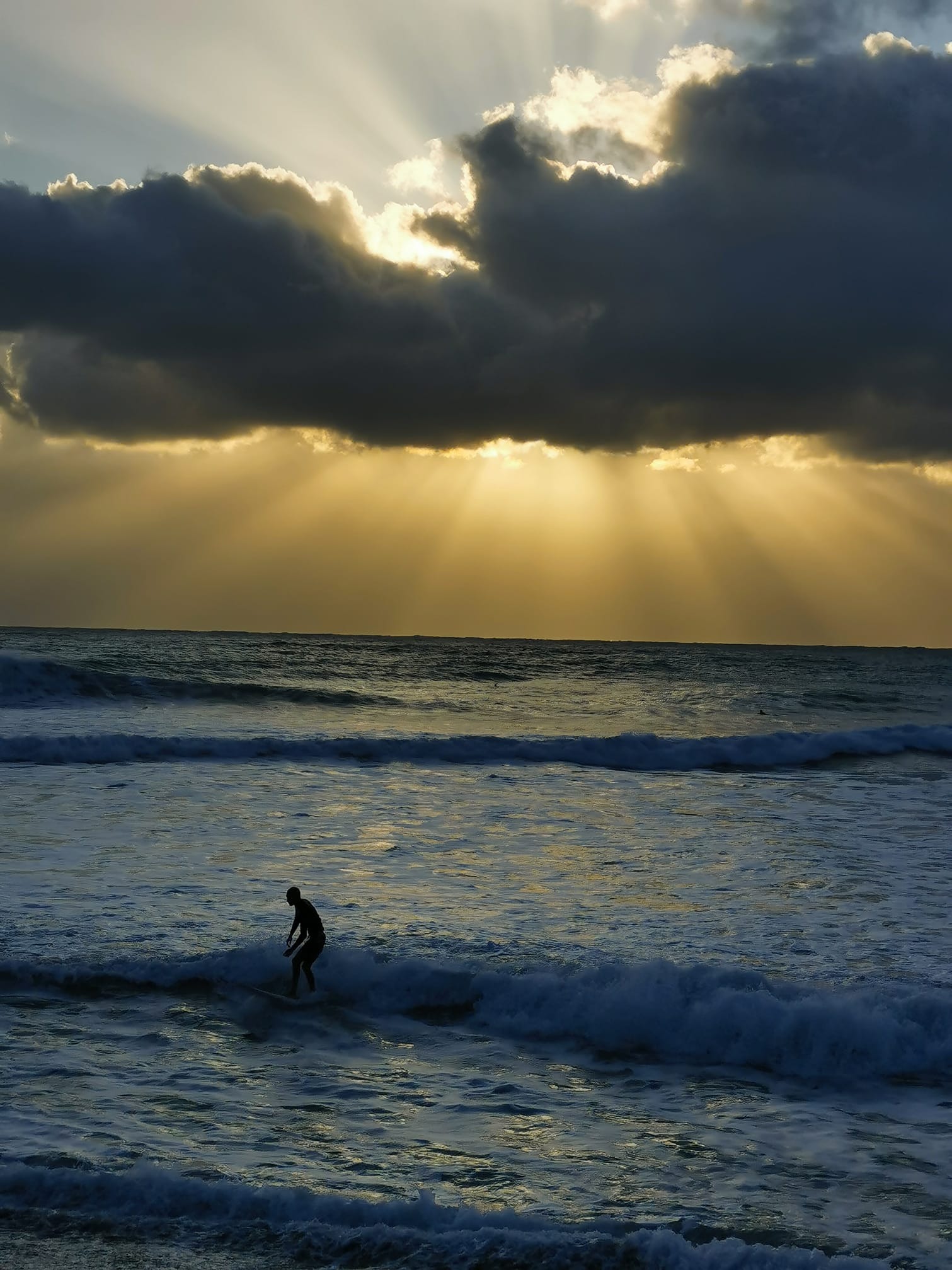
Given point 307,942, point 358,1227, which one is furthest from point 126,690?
point 358,1227

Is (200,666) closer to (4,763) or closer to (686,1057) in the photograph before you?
(4,763)

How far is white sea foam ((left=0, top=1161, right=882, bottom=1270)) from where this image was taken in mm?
7176

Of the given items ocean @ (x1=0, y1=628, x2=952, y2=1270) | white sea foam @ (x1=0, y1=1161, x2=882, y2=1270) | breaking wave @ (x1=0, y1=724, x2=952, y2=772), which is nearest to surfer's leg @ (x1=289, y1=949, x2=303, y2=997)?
ocean @ (x1=0, y1=628, x2=952, y2=1270)

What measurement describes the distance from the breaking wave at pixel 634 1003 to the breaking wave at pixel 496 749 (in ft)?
69.3

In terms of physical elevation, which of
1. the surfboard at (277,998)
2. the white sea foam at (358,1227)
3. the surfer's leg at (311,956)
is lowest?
the surfboard at (277,998)

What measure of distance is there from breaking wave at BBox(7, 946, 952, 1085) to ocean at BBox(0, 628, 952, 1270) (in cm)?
4

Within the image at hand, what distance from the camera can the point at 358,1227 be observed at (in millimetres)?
7484

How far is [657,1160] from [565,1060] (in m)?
2.34

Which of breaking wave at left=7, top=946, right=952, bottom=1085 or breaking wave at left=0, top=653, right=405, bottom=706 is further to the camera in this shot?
breaking wave at left=0, top=653, right=405, bottom=706

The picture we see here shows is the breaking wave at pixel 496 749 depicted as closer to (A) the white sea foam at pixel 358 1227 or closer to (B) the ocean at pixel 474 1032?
(B) the ocean at pixel 474 1032

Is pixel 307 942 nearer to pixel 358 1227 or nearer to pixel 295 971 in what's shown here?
pixel 295 971

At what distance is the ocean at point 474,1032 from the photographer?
7.64m

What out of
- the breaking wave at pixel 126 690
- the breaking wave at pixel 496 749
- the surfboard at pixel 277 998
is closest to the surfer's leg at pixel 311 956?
the surfboard at pixel 277 998

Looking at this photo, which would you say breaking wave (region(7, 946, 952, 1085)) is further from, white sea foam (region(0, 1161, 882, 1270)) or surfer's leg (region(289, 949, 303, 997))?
white sea foam (region(0, 1161, 882, 1270))
